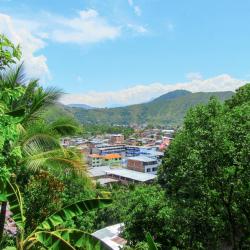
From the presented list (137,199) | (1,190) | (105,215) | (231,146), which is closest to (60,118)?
(1,190)

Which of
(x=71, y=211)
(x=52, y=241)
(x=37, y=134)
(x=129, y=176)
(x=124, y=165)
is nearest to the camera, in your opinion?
(x=52, y=241)

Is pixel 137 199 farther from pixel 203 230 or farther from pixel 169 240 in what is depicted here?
pixel 203 230

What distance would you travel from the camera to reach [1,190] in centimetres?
631

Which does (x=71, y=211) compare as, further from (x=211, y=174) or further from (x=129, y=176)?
(x=129, y=176)

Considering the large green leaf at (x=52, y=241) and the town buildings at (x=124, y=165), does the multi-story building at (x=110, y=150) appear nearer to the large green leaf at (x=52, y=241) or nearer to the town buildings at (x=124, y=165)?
the town buildings at (x=124, y=165)

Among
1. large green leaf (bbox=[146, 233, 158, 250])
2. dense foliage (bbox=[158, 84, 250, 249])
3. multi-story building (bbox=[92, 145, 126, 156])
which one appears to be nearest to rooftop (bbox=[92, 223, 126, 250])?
dense foliage (bbox=[158, 84, 250, 249])

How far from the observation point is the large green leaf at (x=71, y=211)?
7.28 meters

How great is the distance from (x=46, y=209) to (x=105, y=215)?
2487 centimetres

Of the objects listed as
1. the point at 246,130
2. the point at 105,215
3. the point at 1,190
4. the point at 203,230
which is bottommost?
the point at 105,215

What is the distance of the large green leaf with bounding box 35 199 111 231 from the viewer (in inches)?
287

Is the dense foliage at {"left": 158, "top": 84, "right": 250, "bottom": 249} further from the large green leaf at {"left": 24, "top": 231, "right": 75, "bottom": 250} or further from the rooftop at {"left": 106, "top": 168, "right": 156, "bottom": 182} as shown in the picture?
the rooftop at {"left": 106, "top": 168, "right": 156, "bottom": 182}

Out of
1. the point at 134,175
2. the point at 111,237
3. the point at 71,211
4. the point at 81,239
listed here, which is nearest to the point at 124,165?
the point at 134,175

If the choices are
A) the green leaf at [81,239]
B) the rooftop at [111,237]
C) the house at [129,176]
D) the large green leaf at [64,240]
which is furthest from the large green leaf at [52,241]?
the house at [129,176]

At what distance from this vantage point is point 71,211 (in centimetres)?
742
